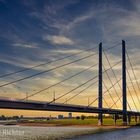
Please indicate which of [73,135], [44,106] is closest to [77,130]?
[44,106]

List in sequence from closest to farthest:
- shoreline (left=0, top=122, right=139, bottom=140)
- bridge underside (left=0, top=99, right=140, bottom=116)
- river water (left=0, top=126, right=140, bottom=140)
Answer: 1. bridge underside (left=0, top=99, right=140, bottom=116)
2. river water (left=0, top=126, right=140, bottom=140)
3. shoreline (left=0, top=122, right=139, bottom=140)

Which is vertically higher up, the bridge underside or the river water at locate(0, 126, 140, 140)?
the bridge underside

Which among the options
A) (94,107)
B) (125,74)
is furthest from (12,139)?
(125,74)

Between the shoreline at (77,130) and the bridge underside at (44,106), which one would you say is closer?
the bridge underside at (44,106)

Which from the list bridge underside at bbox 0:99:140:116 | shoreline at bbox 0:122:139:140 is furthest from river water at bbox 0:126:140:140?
bridge underside at bbox 0:99:140:116

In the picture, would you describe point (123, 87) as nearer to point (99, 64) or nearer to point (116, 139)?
point (99, 64)

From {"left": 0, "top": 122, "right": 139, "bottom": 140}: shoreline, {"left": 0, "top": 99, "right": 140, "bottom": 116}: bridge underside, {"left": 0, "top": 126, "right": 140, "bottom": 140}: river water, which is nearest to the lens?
{"left": 0, "top": 99, "right": 140, "bottom": 116}: bridge underside

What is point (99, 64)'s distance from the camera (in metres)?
106

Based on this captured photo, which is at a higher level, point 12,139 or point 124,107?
point 124,107

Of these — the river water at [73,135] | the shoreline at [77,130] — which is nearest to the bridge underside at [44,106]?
the shoreline at [77,130]

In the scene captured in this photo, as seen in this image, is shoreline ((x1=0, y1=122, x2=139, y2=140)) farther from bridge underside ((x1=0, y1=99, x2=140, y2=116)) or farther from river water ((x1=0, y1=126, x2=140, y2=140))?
bridge underside ((x1=0, y1=99, x2=140, y2=116))

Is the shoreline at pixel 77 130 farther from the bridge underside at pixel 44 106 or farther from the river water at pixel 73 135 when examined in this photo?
the bridge underside at pixel 44 106

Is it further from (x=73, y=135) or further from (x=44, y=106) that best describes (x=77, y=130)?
(x=73, y=135)

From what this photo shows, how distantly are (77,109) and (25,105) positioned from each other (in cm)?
2409
